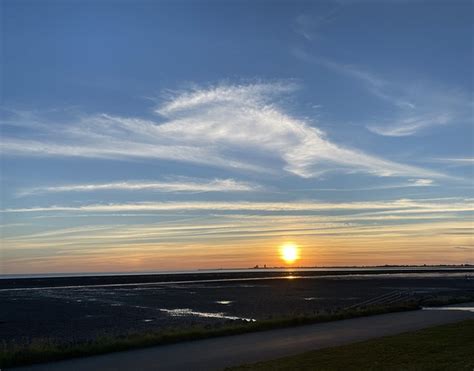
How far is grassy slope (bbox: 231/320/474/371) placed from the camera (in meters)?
12.7

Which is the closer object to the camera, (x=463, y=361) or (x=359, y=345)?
(x=463, y=361)

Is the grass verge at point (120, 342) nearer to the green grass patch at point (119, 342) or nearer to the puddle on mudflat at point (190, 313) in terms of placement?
the green grass patch at point (119, 342)

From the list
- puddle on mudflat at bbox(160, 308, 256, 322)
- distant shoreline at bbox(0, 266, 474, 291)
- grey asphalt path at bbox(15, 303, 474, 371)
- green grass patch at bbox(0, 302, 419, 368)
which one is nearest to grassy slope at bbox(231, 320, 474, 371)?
grey asphalt path at bbox(15, 303, 474, 371)

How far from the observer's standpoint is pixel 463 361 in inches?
504

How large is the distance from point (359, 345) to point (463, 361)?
3.65 m

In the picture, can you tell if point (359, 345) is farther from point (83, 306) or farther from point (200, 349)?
point (83, 306)

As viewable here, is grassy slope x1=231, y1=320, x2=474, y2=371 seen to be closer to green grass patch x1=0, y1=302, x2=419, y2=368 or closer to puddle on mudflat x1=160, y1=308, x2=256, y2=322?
green grass patch x1=0, y1=302, x2=419, y2=368

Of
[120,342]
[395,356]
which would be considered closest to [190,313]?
[120,342]

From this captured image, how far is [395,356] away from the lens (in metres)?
14.1

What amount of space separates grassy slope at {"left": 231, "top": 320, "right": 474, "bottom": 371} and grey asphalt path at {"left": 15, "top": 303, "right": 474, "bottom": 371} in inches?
42.7

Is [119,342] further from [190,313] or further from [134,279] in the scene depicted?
[134,279]

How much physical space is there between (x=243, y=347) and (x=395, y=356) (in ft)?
15.4

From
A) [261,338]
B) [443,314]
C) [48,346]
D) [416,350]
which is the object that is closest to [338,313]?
[443,314]

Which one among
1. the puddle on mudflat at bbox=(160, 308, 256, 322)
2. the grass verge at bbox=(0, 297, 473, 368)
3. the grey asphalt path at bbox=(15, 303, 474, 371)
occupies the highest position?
the grass verge at bbox=(0, 297, 473, 368)
